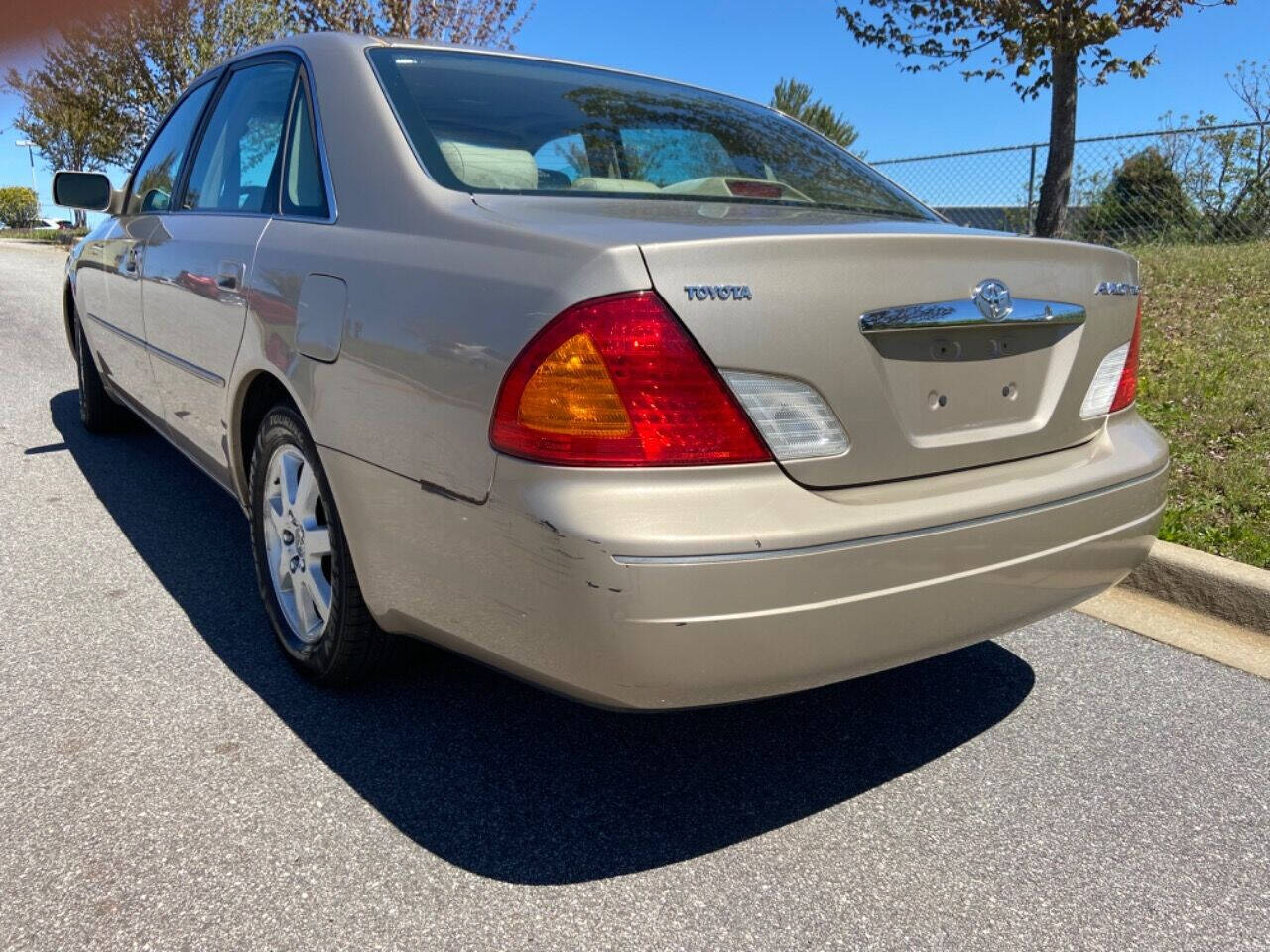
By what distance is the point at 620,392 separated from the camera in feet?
5.97

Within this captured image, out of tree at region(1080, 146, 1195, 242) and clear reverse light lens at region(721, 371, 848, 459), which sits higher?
tree at region(1080, 146, 1195, 242)

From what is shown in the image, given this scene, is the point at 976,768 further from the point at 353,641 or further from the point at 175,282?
the point at 175,282

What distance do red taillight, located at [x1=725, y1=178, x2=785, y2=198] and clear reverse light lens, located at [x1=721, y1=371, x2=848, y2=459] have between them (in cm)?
85

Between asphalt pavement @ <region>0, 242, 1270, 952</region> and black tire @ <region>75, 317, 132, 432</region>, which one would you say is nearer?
asphalt pavement @ <region>0, 242, 1270, 952</region>

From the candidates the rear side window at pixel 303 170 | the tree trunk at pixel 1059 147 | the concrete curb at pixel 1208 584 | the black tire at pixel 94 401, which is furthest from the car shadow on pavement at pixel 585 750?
the tree trunk at pixel 1059 147

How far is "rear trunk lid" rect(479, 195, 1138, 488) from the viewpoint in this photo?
1.87 m

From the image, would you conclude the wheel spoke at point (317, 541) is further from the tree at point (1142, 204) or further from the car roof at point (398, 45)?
the tree at point (1142, 204)

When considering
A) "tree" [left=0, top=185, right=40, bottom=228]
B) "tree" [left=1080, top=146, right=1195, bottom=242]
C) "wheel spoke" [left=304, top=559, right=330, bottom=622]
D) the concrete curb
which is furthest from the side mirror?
"tree" [left=0, top=185, right=40, bottom=228]

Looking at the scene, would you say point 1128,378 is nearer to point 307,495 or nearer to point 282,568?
point 307,495

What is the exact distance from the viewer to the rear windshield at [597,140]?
2467 mm

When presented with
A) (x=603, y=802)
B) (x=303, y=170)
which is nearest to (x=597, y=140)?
(x=303, y=170)

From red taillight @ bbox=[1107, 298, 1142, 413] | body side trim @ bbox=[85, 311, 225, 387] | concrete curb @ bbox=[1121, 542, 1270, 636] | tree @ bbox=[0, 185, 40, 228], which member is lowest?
tree @ bbox=[0, 185, 40, 228]

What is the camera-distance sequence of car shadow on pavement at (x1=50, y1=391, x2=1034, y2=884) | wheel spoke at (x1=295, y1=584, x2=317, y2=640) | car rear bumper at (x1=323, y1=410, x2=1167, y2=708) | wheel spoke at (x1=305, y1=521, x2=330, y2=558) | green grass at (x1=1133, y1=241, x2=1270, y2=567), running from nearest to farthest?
car rear bumper at (x1=323, y1=410, x2=1167, y2=708) → car shadow on pavement at (x1=50, y1=391, x2=1034, y2=884) → wheel spoke at (x1=305, y1=521, x2=330, y2=558) → wheel spoke at (x1=295, y1=584, x2=317, y2=640) → green grass at (x1=1133, y1=241, x2=1270, y2=567)

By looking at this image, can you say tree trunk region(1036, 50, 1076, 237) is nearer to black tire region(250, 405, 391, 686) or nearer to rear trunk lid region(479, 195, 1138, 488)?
rear trunk lid region(479, 195, 1138, 488)
